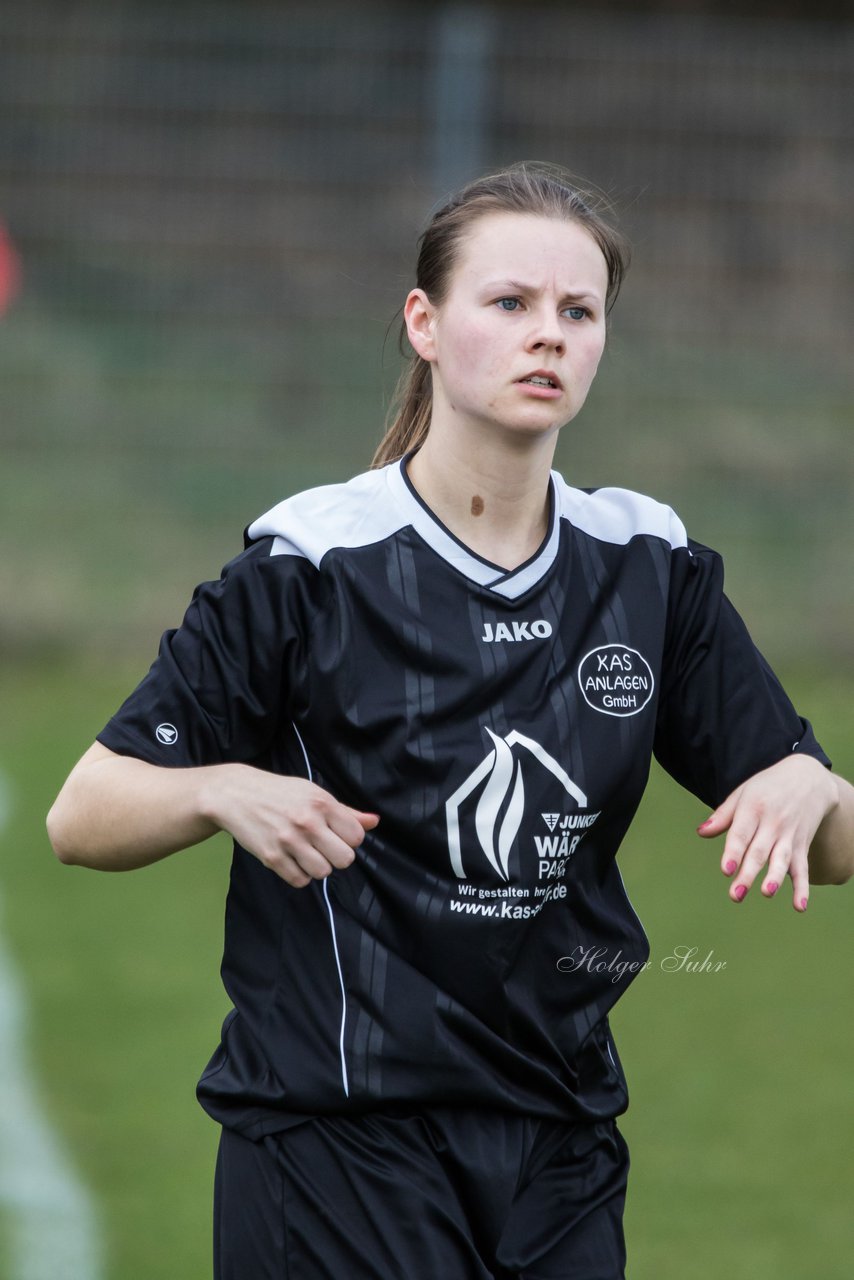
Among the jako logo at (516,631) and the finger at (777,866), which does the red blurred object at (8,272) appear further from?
the finger at (777,866)

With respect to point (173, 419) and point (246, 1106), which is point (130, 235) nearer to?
point (173, 419)

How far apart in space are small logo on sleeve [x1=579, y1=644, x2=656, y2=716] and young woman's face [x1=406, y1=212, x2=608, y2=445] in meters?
0.29

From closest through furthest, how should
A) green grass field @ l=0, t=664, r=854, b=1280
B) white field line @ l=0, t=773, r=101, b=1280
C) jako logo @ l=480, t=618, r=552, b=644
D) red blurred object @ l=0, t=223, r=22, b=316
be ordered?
1. jako logo @ l=480, t=618, r=552, b=644
2. white field line @ l=0, t=773, r=101, b=1280
3. green grass field @ l=0, t=664, r=854, b=1280
4. red blurred object @ l=0, t=223, r=22, b=316

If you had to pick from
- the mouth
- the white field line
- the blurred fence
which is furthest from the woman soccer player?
the blurred fence

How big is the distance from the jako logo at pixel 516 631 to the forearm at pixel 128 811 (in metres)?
0.39

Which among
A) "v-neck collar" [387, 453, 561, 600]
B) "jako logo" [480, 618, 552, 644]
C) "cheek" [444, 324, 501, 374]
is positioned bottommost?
"jako logo" [480, 618, 552, 644]

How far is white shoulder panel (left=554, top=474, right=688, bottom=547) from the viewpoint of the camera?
2.44 meters

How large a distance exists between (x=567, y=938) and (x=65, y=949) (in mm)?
3175

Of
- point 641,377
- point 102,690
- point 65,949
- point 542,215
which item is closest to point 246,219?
point 641,377

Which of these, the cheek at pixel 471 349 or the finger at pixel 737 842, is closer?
the finger at pixel 737 842

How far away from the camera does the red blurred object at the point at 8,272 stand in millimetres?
9242

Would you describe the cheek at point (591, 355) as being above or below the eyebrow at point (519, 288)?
below

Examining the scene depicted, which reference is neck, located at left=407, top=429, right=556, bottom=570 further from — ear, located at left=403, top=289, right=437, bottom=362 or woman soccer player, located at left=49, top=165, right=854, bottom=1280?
ear, located at left=403, top=289, right=437, bottom=362

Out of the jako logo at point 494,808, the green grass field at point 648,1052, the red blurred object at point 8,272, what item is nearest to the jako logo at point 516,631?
the jako logo at point 494,808
